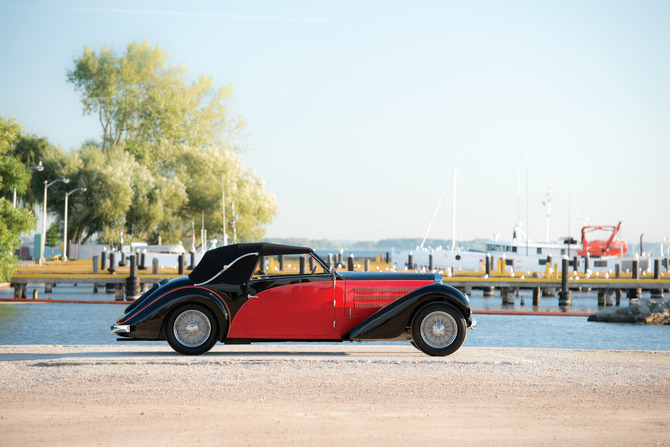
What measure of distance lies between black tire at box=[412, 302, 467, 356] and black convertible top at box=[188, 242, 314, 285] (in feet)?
6.95

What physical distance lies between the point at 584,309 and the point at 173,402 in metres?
34.2

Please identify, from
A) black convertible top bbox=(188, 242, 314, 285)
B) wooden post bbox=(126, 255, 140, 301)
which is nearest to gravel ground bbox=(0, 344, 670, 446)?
black convertible top bbox=(188, 242, 314, 285)

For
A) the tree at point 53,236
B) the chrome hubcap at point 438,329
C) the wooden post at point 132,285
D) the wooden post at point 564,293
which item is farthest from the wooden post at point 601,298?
the tree at point 53,236

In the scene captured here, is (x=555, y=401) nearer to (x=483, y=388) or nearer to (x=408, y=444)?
(x=483, y=388)

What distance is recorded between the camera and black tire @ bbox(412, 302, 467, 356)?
10.4 metres

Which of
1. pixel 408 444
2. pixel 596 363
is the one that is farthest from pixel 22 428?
pixel 596 363

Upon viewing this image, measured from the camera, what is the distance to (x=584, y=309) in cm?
3812

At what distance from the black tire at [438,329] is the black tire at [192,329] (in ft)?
9.28

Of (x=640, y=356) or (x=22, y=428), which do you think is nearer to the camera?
(x=22, y=428)

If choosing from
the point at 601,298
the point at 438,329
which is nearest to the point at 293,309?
the point at 438,329

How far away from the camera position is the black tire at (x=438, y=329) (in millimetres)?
10359

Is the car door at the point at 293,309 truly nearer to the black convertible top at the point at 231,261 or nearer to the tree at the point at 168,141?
the black convertible top at the point at 231,261

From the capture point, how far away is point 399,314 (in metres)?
10.3

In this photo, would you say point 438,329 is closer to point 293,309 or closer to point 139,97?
point 293,309
